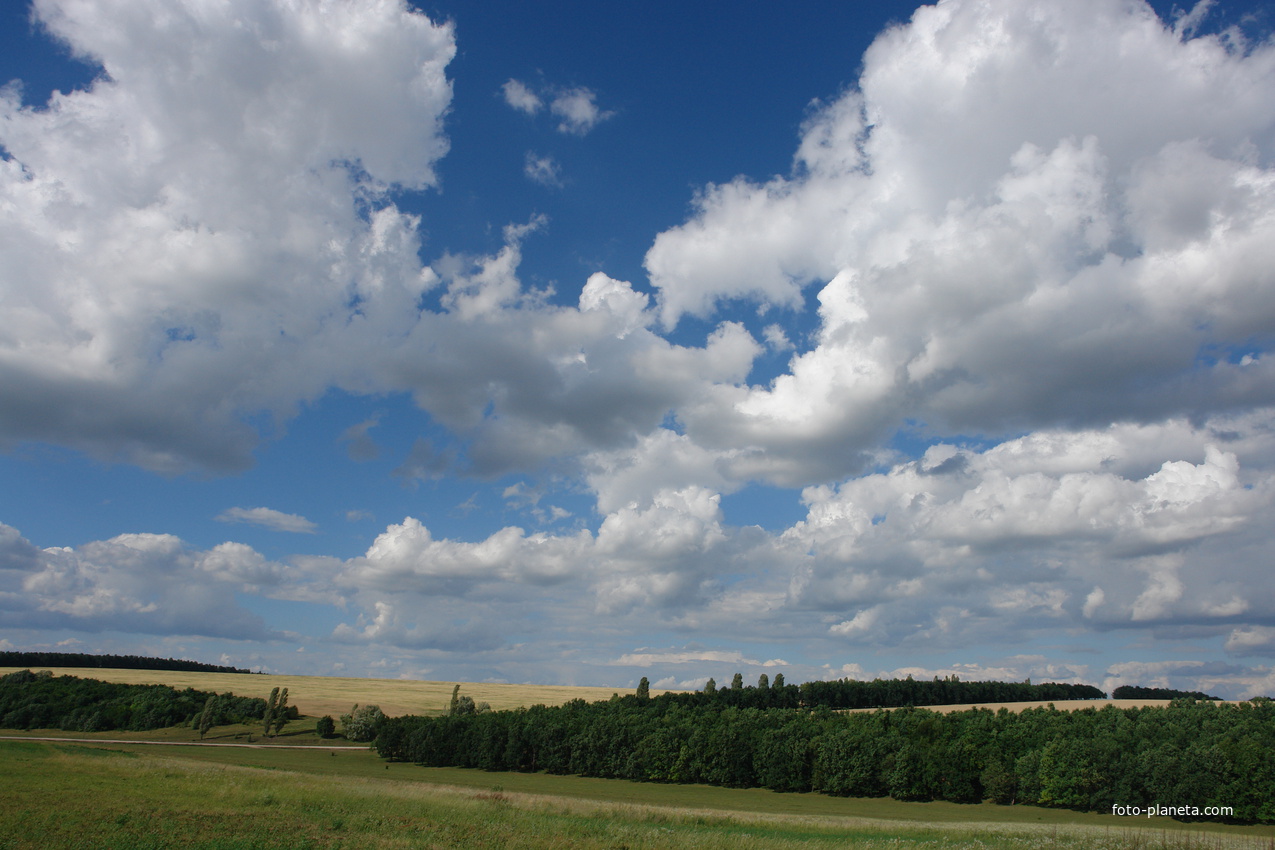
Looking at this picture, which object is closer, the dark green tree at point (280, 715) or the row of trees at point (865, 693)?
the dark green tree at point (280, 715)

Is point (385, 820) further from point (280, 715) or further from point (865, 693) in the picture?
point (865, 693)

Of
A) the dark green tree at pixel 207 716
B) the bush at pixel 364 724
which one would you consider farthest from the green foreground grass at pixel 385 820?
the bush at pixel 364 724

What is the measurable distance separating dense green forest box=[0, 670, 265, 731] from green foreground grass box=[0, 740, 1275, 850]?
6809 centimetres

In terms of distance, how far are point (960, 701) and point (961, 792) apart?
10158 cm

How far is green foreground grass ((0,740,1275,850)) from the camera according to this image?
1412 inches

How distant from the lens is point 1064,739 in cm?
8050

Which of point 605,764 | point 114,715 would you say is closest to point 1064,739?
point 605,764

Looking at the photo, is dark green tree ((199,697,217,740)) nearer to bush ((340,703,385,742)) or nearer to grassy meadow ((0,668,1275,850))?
bush ((340,703,385,742))

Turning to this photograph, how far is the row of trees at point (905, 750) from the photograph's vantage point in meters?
72.0

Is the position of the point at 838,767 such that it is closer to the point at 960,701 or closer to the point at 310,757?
the point at 310,757

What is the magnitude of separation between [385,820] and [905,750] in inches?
2585

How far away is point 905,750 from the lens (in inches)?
3349

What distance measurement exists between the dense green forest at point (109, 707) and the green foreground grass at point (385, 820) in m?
68.1

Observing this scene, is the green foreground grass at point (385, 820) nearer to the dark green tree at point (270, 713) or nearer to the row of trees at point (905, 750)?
the row of trees at point (905, 750)
